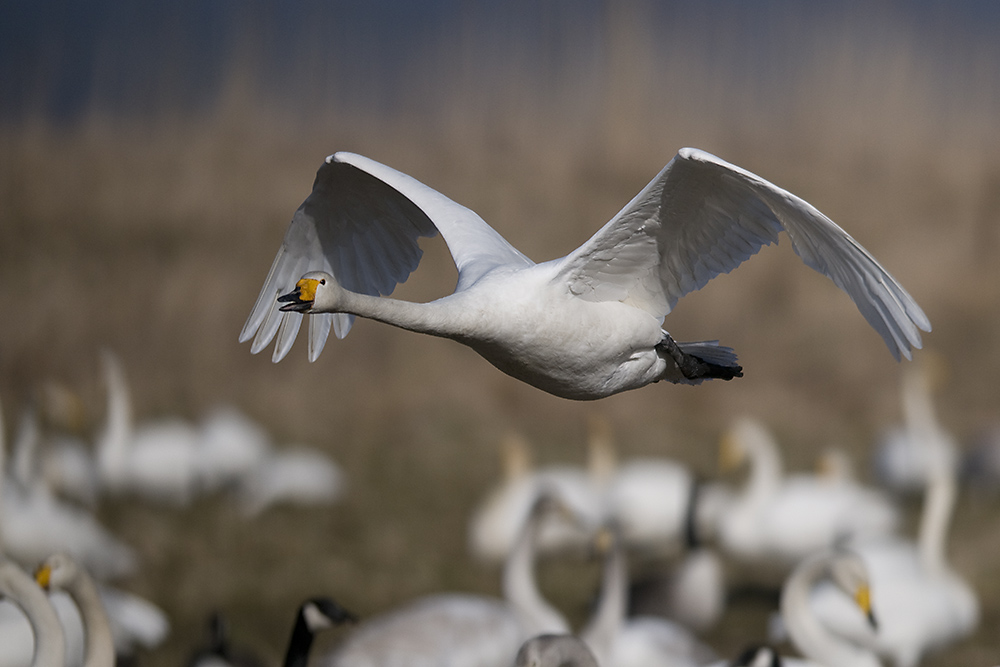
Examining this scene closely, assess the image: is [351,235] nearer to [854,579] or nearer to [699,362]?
[699,362]

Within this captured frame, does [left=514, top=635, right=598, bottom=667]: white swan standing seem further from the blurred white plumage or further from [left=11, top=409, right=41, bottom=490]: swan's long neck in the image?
the blurred white plumage

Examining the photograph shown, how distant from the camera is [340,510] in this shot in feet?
39.1

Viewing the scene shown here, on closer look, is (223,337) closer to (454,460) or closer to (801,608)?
(454,460)

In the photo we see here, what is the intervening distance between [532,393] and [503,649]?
8.27 metres

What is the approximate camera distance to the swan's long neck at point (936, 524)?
28.2 feet

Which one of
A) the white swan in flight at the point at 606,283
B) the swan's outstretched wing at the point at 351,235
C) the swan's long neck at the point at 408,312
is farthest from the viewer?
the swan's outstretched wing at the point at 351,235

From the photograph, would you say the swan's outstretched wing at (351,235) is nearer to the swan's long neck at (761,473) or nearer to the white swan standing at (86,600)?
the white swan standing at (86,600)

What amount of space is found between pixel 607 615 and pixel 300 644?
2.14 meters

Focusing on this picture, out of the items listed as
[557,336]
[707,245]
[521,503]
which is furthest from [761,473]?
[557,336]

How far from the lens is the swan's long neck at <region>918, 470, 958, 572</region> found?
8594mm

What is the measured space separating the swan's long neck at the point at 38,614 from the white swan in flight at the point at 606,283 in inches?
78.9

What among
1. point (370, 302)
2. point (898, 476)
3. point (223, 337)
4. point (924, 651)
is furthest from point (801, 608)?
point (223, 337)

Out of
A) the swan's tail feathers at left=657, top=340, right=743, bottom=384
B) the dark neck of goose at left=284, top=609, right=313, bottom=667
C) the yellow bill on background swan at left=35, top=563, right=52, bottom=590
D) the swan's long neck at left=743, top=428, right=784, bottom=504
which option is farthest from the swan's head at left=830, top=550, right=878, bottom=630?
the yellow bill on background swan at left=35, top=563, right=52, bottom=590

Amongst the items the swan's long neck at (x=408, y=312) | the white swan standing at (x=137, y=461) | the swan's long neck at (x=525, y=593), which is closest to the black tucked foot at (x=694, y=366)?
the swan's long neck at (x=408, y=312)
